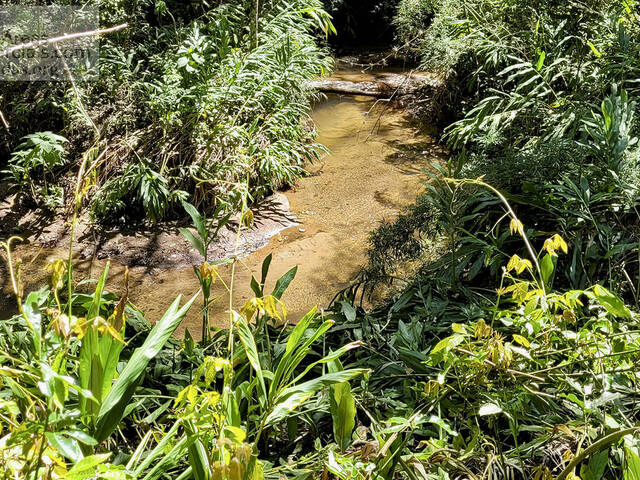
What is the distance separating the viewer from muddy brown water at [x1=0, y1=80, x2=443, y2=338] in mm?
4203

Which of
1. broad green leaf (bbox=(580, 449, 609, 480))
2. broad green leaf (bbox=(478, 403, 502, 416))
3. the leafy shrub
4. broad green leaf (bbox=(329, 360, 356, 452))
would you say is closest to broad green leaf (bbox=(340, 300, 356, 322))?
broad green leaf (bbox=(329, 360, 356, 452))

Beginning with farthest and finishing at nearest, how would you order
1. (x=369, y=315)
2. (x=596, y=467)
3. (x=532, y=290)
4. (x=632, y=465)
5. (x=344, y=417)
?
(x=369, y=315) < (x=532, y=290) < (x=344, y=417) < (x=596, y=467) < (x=632, y=465)

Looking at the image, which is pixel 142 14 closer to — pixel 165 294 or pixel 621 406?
pixel 165 294

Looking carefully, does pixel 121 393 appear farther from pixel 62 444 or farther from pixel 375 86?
pixel 375 86

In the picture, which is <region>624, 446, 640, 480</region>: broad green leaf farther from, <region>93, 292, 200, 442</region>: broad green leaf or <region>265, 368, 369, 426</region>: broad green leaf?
<region>93, 292, 200, 442</region>: broad green leaf

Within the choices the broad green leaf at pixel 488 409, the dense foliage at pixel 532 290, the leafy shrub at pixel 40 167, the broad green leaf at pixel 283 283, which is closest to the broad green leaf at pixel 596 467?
the dense foliage at pixel 532 290

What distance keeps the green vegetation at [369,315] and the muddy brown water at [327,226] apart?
0.55 m

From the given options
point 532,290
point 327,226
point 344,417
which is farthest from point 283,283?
point 327,226

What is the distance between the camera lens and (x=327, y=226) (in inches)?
199

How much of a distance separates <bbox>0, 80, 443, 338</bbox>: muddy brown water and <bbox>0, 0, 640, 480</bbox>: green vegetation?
55 cm

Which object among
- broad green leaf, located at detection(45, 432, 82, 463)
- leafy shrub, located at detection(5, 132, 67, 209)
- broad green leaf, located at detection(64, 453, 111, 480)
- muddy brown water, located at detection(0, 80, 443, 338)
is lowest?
muddy brown water, located at detection(0, 80, 443, 338)

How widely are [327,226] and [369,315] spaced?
2.98m

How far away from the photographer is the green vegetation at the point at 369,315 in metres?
1.10

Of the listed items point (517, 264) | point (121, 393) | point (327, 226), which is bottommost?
point (327, 226)
